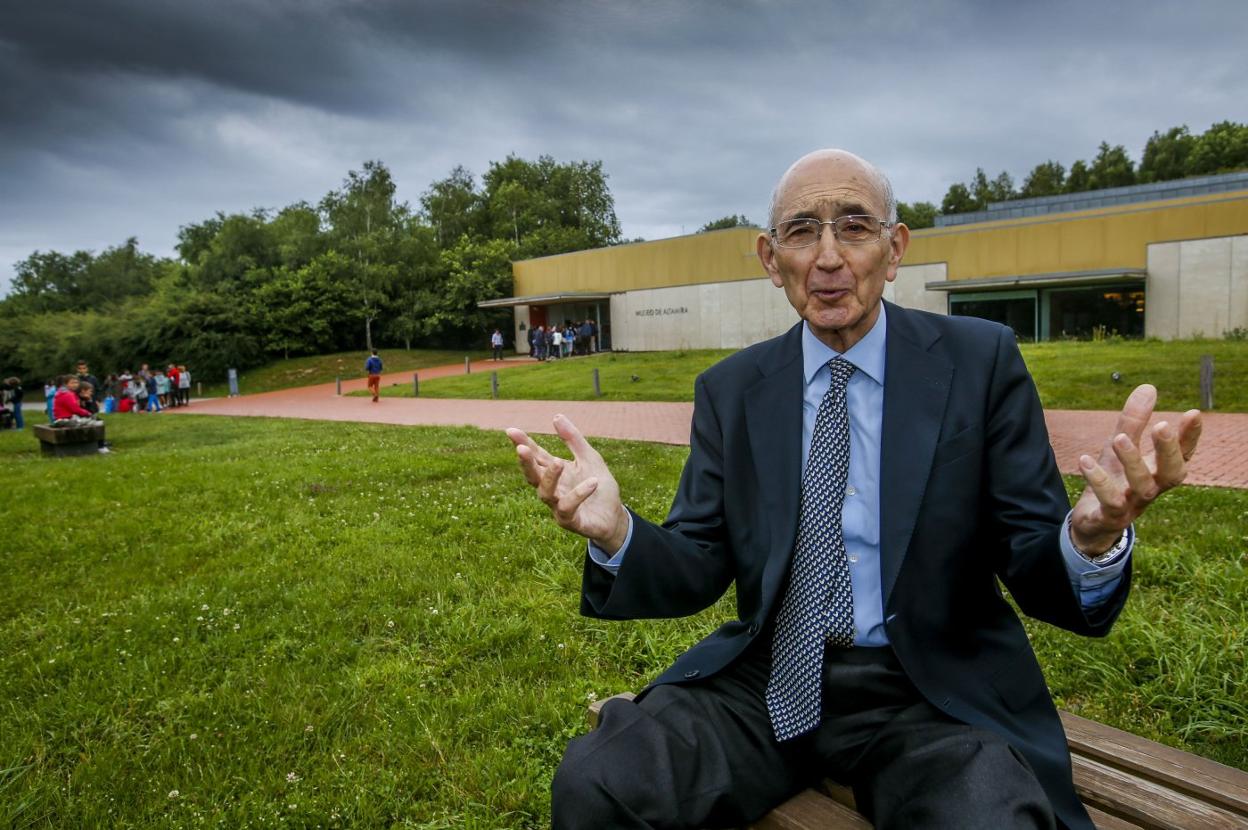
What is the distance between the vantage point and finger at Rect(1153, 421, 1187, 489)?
1.33 metres

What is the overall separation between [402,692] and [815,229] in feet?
8.79

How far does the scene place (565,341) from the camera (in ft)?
113

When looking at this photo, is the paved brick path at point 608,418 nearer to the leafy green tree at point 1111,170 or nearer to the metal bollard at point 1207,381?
the metal bollard at point 1207,381

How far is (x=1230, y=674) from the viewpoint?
3.20 m

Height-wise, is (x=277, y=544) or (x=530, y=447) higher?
(x=530, y=447)

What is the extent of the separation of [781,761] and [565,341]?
109 ft

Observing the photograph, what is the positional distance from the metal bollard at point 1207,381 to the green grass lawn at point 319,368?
2967 cm

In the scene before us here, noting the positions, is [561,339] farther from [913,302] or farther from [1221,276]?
[1221,276]

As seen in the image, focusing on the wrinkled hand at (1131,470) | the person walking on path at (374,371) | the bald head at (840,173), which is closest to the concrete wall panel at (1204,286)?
the person walking on path at (374,371)

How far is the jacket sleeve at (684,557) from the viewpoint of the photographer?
5.90 ft

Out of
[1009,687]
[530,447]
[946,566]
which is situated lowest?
[1009,687]

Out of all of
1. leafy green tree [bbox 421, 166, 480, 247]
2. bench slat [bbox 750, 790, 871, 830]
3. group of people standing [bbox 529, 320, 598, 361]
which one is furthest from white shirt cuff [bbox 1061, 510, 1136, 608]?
leafy green tree [bbox 421, 166, 480, 247]

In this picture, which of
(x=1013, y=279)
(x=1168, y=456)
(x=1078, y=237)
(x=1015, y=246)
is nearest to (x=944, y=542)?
(x=1168, y=456)

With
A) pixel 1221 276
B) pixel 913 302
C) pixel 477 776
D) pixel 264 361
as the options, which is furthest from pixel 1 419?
pixel 1221 276
